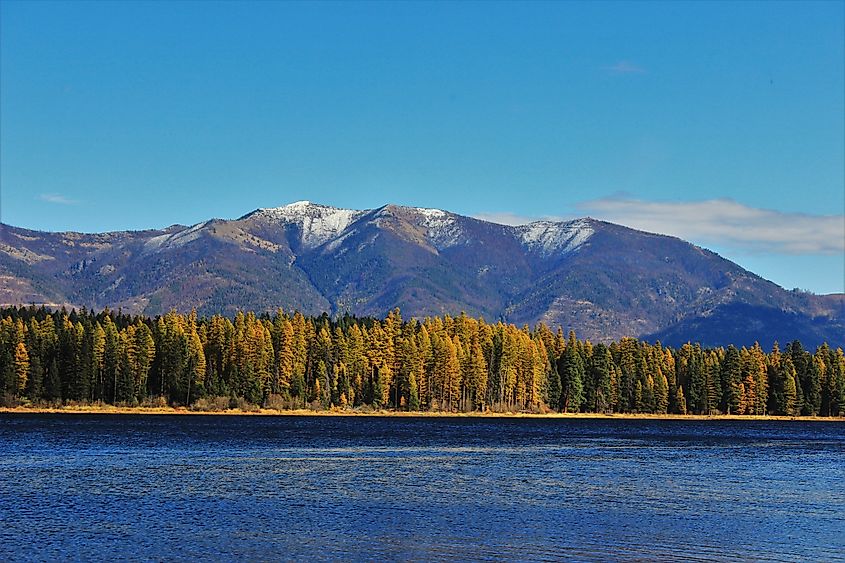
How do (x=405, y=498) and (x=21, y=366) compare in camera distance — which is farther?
(x=21, y=366)

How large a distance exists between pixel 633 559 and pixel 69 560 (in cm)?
2791

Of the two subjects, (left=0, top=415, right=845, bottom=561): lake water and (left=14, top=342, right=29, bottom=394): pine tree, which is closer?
(left=0, top=415, right=845, bottom=561): lake water

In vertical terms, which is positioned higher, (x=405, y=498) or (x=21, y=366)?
(x=21, y=366)

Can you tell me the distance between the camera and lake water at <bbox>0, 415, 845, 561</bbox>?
56.5 m

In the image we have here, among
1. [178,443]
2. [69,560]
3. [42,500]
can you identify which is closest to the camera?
[69,560]

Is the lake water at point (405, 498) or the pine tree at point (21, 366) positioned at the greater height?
the pine tree at point (21, 366)

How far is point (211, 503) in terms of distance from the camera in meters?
72.2

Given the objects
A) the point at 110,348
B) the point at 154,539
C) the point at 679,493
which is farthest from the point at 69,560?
the point at 110,348

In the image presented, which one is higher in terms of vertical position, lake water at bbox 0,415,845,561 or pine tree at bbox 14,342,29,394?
pine tree at bbox 14,342,29,394

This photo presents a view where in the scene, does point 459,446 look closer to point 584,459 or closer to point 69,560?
point 584,459

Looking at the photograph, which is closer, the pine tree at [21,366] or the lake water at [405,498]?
the lake water at [405,498]

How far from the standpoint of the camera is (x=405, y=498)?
251ft

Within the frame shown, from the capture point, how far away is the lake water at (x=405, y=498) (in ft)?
185

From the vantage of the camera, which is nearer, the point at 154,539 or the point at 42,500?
the point at 154,539
